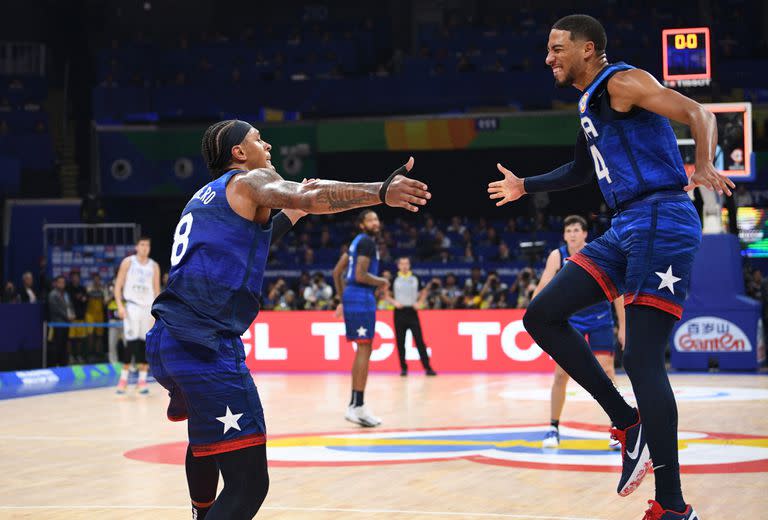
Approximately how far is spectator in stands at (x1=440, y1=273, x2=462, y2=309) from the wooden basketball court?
6996mm

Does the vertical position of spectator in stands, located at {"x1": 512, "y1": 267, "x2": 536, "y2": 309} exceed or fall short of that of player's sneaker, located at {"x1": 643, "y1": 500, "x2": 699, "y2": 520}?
it exceeds it

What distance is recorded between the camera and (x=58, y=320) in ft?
69.5

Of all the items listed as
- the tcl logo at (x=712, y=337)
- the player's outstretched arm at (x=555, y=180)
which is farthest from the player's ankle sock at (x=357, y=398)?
the tcl logo at (x=712, y=337)

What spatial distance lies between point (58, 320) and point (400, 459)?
577 inches

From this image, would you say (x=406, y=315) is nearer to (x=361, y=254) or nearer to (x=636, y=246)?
(x=361, y=254)

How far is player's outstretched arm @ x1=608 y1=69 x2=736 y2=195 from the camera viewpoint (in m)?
4.27

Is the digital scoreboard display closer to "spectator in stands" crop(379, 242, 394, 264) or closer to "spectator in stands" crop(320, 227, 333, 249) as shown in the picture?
"spectator in stands" crop(379, 242, 394, 264)

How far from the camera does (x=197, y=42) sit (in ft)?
105

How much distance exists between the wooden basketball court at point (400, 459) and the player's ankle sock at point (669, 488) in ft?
4.32

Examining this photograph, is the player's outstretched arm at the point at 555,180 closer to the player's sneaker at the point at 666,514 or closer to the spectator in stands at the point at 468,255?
the player's sneaker at the point at 666,514

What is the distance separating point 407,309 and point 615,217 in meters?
12.8

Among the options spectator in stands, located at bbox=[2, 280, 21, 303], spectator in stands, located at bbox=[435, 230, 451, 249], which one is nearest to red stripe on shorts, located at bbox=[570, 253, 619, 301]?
spectator in stands, located at bbox=[2, 280, 21, 303]

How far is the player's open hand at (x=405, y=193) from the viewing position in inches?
144

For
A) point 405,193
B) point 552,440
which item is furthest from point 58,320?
point 405,193
